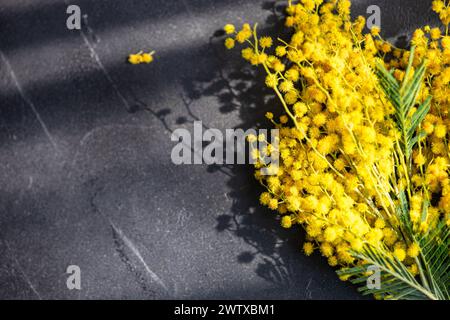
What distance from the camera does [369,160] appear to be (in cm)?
118

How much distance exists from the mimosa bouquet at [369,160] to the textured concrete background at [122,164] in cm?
22

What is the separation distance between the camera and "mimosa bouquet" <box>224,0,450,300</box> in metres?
1.19

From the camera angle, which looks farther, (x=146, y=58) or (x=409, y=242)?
(x=146, y=58)

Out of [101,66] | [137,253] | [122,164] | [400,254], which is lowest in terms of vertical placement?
[400,254]

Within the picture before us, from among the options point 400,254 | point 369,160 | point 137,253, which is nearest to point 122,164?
point 137,253

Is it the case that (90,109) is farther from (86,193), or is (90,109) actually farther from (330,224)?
(330,224)

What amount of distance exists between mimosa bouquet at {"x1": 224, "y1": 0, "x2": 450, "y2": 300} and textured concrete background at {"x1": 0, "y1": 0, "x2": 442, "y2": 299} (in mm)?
225

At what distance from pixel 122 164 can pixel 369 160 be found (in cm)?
84

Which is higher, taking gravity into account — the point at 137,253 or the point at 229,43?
the point at 229,43

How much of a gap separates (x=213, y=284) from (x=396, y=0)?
120 cm

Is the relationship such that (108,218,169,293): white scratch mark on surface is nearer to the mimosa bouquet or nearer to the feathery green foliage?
the mimosa bouquet

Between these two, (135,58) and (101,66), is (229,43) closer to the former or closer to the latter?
(135,58)

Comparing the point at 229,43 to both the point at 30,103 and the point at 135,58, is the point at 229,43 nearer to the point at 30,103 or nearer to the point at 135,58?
the point at 135,58

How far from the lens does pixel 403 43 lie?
5.14 feet
